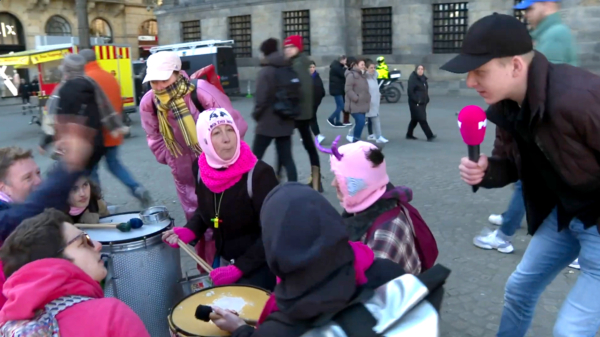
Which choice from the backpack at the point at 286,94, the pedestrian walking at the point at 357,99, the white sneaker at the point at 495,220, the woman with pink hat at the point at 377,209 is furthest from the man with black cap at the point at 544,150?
the pedestrian walking at the point at 357,99

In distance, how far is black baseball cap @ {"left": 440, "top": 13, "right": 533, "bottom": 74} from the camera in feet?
6.90

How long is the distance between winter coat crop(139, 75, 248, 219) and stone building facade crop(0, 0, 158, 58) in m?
30.9

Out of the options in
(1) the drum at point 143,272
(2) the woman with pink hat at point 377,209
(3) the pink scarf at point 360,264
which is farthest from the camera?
(1) the drum at point 143,272

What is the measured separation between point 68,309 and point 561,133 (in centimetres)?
192

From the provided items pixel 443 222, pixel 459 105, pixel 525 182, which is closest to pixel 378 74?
pixel 459 105

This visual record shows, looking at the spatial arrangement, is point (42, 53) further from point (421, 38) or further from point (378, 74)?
point (421, 38)

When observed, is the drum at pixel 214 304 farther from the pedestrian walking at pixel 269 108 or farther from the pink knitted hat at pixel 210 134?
the pedestrian walking at pixel 269 108

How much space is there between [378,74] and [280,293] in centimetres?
1729

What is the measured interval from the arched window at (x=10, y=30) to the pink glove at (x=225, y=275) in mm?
33584

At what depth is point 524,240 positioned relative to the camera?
4.99 metres

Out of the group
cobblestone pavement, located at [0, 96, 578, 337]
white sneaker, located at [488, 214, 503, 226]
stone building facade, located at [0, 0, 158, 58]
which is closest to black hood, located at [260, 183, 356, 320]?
cobblestone pavement, located at [0, 96, 578, 337]

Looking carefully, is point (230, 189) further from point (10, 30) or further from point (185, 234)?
point (10, 30)

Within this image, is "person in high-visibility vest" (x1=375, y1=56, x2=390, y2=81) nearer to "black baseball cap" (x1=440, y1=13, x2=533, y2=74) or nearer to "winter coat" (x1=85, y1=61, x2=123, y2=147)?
"winter coat" (x1=85, y1=61, x2=123, y2=147)

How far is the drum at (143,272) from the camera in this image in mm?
2832
